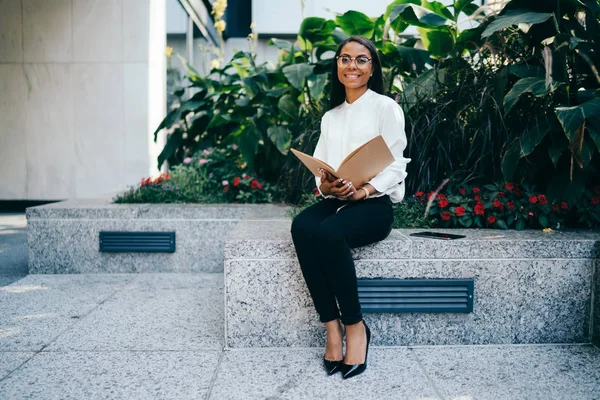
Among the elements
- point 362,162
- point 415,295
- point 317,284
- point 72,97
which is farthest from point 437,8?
point 72,97

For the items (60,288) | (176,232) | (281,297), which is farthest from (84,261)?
(281,297)

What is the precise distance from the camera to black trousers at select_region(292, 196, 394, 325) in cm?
227

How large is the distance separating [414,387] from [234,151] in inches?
134

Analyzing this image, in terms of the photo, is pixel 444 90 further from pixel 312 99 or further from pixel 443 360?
pixel 443 360

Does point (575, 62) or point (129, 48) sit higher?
point (129, 48)

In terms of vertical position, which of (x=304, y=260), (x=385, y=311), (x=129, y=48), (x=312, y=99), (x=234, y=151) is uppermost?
(x=129, y=48)

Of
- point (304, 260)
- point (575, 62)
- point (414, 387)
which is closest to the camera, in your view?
point (414, 387)

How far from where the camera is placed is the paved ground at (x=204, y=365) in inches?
83.0

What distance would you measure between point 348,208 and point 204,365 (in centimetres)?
102

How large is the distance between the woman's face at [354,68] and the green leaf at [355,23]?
1871 millimetres

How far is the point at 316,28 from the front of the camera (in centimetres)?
459

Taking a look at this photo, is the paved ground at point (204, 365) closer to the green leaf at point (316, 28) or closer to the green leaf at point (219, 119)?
the green leaf at point (219, 119)

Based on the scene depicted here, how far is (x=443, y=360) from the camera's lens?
2449 mm

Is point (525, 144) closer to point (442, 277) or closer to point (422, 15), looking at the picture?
point (442, 277)
